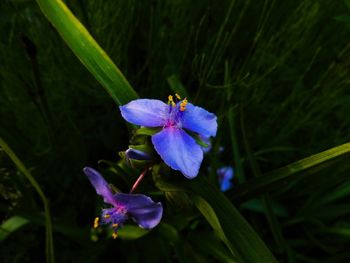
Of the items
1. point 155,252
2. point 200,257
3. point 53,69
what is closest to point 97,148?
point 53,69

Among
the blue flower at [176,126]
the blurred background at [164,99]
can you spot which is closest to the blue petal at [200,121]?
the blue flower at [176,126]

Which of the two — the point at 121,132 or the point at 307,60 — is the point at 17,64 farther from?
the point at 307,60

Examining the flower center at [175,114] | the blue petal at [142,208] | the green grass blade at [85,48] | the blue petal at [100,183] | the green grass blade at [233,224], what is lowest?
the green grass blade at [233,224]

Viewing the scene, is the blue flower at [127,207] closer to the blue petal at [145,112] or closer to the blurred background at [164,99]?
the blue petal at [145,112]

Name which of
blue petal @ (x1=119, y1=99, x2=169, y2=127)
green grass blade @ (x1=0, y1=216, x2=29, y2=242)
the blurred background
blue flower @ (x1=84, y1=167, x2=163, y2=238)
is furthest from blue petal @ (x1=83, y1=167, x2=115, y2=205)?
green grass blade @ (x1=0, y1=216, x2=29, y2=242)

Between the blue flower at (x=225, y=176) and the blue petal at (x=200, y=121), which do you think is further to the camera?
the blue flower at (x=225, y=176)

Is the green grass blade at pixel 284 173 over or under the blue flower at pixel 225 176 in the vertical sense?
under
